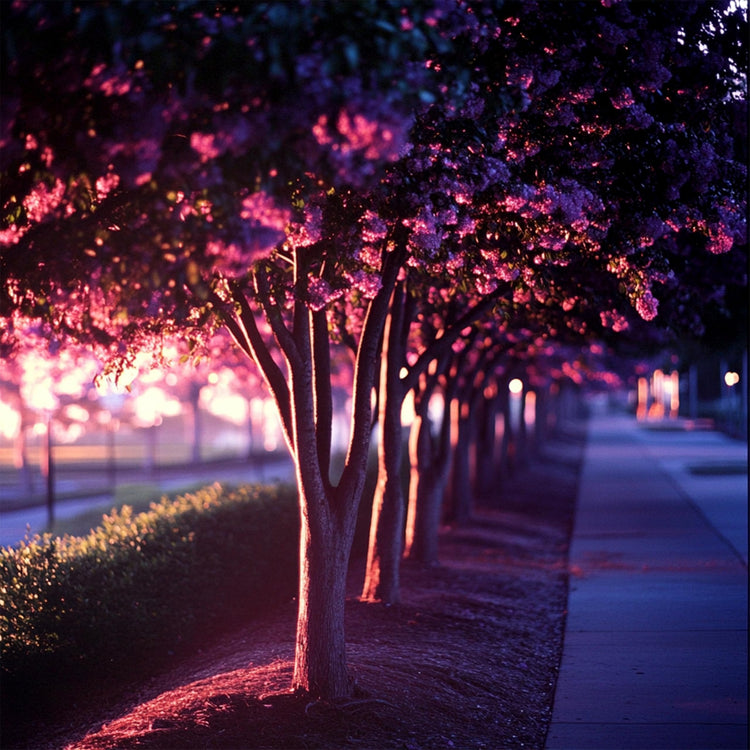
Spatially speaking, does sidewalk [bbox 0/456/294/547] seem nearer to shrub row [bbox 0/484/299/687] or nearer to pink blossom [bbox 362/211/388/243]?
shrub row [bbox 0/484/299/687]

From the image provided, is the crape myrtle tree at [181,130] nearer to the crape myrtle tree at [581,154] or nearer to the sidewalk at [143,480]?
the crape myrtle tree at [581,154]

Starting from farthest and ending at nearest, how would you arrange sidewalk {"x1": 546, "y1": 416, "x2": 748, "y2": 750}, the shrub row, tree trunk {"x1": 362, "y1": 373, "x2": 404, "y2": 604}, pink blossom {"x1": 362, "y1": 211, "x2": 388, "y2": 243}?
tree trunk {"x1": 362, "y1": 373, "x2": 404, "y2": 604} → the shrub row → sidewalk {"x1": 546, "y1": 416, "x2": 748, "y2": 750} → pink blossom {"x1": 362, "y1": 211, "x2": 388, "y2": 243}

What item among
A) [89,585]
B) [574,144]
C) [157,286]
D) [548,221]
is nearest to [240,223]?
[157,286]

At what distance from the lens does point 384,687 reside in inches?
306

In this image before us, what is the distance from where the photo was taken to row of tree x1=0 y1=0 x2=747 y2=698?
5.25 metres

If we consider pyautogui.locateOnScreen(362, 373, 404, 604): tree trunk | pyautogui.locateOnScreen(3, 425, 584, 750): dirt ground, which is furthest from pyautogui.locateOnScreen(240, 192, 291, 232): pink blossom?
pyautogui.locateOnScreen(362, 373, 404, 604): tree trunk

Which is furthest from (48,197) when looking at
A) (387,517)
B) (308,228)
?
(387,517)

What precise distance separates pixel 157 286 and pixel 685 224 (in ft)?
13.9

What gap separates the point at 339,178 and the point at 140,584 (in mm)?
5220

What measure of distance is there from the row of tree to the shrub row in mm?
1307

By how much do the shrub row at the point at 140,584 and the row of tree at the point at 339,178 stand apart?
1307 mm

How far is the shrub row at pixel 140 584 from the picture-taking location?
8820mm

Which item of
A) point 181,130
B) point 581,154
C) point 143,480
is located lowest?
point 143,480

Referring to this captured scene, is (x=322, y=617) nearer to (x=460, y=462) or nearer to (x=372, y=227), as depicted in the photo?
(x=372, y=227)
